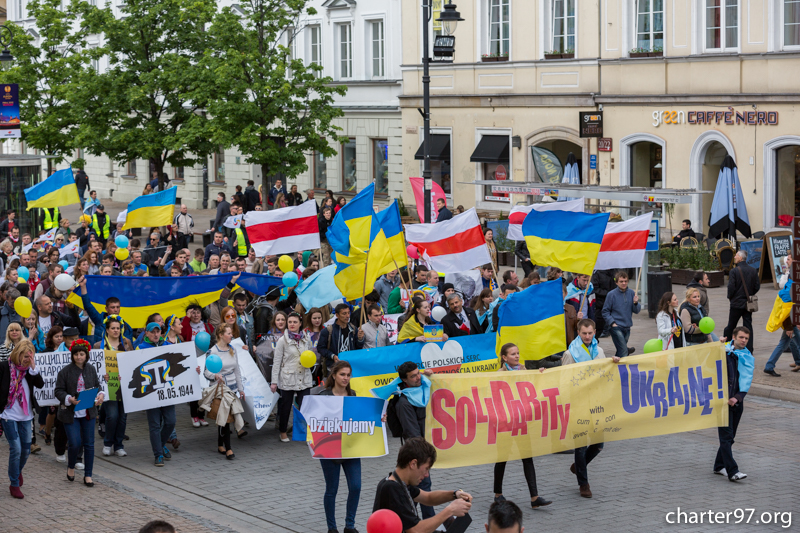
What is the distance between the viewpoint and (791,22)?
981 inches

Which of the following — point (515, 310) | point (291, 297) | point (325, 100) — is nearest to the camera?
point (515, 310)

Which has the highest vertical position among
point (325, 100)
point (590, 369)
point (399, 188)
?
point (325, 100)

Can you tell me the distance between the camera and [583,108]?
97.5 feet

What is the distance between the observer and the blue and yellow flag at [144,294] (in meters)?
13.2

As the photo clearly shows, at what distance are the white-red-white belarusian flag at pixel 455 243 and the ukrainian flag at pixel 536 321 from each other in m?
3.27

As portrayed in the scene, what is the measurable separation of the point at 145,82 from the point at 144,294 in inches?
895

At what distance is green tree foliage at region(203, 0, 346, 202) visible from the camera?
31109 mm

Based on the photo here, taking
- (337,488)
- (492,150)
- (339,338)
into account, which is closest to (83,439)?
(339,338)

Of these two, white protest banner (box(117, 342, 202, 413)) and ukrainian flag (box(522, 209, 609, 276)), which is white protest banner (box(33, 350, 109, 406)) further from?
ukrainian flag (box(522, 209, 609, 276))

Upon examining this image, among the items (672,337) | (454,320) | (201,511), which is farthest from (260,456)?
(672,337)

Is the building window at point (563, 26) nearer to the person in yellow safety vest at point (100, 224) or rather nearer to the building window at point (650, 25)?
the building window at point (650, 25)

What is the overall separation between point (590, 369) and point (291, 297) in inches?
219

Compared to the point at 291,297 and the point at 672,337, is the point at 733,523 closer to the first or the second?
the point at 672,337

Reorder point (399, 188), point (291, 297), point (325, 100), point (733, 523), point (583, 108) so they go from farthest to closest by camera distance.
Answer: point (399, 188) → point (325, 100) → point (583, 108) → point (291, 297) → point (733, 523)
